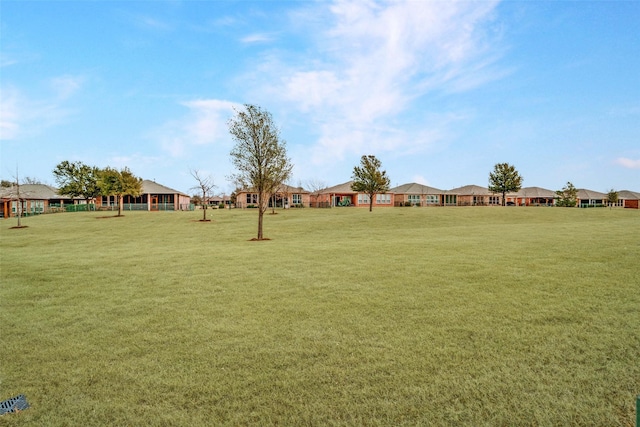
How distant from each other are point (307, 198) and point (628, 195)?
76385 mm

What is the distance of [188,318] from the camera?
6801 mm

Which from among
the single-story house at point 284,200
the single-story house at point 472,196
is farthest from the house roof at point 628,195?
the single-story house at point 284,200

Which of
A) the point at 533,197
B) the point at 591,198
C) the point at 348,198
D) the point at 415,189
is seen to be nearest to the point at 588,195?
the point at 591,198

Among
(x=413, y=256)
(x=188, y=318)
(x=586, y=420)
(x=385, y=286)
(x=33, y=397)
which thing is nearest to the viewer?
(x=586, y=420)

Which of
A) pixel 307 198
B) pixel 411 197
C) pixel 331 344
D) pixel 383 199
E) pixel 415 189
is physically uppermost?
pixel 415 189

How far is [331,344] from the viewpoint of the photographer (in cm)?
538

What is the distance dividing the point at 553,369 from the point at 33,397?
20.3 ft

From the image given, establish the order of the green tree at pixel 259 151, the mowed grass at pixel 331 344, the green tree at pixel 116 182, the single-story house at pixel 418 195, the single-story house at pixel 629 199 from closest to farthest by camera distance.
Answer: the mowed grass at pixel 331 344
the green tree at pixel 259 151
the green tree at pixel 116 182
the single-story house at pixel 418 195
the single-story house at pixel 629 199

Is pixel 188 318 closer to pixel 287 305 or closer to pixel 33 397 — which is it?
pixel 287 305

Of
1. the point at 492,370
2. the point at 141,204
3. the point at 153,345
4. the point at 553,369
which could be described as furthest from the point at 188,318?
the point at 141,204

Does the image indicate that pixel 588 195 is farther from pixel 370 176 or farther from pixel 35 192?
pixel 35 192

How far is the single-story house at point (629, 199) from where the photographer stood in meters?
83.6

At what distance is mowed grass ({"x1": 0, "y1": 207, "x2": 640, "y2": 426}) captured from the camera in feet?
12.8

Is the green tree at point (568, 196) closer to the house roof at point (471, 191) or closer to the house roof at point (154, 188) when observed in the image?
the house roof at point (471, 191)
